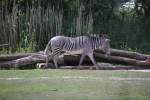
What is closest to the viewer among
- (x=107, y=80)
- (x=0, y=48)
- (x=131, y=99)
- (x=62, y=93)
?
(x=131, y=99)

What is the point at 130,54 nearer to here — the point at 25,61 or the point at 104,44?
the point at 104,44

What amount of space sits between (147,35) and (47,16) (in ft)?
16.5

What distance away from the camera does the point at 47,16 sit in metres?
20.5

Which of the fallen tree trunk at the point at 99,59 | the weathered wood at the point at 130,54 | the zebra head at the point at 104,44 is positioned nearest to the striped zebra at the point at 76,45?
the zebra head at the point at 104,44

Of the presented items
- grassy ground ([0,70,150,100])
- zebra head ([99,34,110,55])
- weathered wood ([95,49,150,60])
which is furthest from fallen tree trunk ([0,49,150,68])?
grassy ground ([0,70,150,100])

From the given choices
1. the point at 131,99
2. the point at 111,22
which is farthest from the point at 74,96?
the point at 111,22

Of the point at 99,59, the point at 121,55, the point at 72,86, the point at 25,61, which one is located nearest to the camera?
the point at 72,86

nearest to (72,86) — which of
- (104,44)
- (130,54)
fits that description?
(130,54)

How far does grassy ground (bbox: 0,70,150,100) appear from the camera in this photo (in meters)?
9.35

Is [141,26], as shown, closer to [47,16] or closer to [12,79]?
[47,16]

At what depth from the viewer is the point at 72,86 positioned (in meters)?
11.0

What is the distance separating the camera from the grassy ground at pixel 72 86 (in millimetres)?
9352

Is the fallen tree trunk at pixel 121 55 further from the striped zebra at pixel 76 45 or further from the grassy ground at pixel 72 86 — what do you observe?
the grassy ground at pixel 72 86

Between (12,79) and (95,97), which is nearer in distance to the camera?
(95,97)
